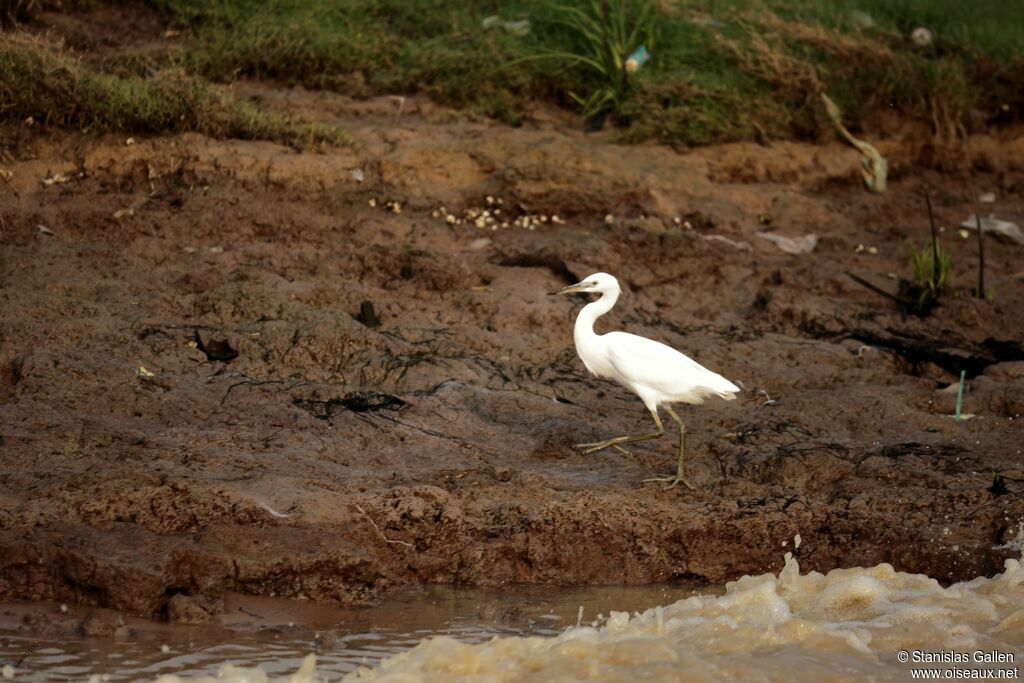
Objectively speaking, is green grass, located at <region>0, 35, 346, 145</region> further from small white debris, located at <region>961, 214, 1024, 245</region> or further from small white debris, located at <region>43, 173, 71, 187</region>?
small white debris, located at <region>961, 214, 1024, 245</region>

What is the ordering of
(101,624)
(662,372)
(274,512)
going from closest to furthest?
(101,624) → (274,512) → (662,372)

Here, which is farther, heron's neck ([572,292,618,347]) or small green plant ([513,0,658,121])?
small green plant ([513,0,658,121])

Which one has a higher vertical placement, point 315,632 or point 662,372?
point 662,372

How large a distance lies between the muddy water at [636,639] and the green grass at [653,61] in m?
5.55

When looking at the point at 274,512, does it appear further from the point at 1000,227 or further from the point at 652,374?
the point at 1000,227

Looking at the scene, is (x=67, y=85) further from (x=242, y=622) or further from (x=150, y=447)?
(x=242, y=622)

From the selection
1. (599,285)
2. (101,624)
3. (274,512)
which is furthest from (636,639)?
(599,285)

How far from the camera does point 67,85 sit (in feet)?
28.7

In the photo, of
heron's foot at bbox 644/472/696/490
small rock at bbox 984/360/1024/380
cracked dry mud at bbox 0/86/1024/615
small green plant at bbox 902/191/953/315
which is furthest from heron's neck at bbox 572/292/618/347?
small green plant at bbox 902/191/953/315

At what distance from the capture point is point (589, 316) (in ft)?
21.9

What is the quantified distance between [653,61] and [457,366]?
4670mm

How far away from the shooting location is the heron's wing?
20.4 feet

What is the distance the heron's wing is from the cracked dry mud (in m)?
0.31

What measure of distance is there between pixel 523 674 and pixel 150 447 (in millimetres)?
2007
